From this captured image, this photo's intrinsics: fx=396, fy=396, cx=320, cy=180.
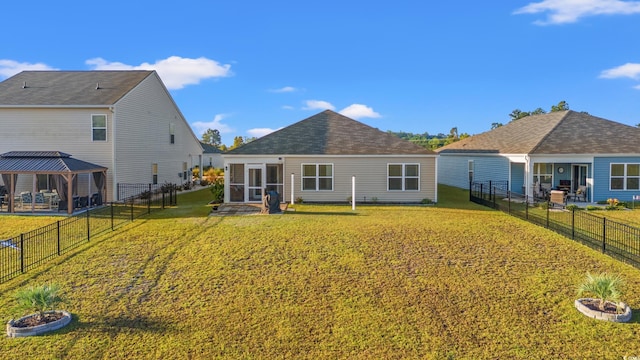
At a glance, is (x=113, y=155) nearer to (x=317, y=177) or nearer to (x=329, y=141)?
(x=317, y=177)

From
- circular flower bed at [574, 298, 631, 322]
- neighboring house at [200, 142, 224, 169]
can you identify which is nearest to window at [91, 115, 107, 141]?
circular flower bed at [574, 298, 631, 322]

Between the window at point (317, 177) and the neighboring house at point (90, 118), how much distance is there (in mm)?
10714

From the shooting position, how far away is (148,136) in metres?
26.4

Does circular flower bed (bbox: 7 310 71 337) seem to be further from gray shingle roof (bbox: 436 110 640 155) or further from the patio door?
gray shingle roof (bbox: 436 110 640 155)

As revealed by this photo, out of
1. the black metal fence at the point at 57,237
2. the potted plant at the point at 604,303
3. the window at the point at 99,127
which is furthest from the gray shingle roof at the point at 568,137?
the window at the point at 99,127

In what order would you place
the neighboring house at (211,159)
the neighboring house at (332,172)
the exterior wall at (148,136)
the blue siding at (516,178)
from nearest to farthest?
the neighboring house at (332,172) → the exterior wall at (148,136) → the blue siding at (516,178) → the neighboring house at (211,159)

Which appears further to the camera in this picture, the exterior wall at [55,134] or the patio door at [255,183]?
the exterior wall at [55,134]

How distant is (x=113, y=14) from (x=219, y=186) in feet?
37.1

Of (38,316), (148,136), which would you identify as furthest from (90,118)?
(38,316)

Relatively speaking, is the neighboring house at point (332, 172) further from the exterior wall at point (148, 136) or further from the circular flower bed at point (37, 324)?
the circular flower bed at point (37, 324)

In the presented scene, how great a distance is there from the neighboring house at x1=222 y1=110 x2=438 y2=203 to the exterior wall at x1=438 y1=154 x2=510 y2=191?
6833 millimetres

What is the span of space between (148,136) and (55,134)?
531 cm

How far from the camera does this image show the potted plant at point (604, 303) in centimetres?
763

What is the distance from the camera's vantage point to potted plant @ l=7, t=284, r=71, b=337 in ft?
23.5
